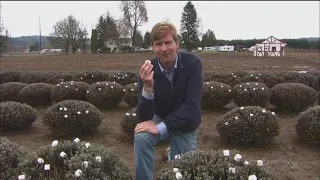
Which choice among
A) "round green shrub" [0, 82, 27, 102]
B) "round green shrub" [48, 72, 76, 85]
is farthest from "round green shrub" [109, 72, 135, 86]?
"round green shrub" [0, 82, 27, 102]

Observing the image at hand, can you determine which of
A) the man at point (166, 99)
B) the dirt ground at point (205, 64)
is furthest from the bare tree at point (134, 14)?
the man at point (166, 99)

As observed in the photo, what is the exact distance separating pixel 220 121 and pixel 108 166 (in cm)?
326

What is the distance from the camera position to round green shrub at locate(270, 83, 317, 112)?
25.8 feet

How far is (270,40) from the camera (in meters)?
39.2

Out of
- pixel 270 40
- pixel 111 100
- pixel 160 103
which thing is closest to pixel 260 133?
pixel 160 103

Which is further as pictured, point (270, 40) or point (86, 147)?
point (270, 40)

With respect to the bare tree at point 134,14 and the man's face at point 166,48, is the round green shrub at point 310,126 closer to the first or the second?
the man's face at point 166,48

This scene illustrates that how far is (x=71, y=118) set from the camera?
6148mm

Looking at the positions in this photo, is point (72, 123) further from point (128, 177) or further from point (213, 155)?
point (213, 155)

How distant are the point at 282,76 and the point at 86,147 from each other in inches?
337

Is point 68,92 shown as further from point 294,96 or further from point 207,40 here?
point 207,40

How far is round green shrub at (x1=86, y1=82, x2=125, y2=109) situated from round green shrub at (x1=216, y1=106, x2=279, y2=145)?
3805 mm

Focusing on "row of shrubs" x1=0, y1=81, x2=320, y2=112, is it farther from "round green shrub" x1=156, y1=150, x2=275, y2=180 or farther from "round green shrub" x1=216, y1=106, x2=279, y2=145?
"round green shrub" x1=156, y1=150, x2=275, y2=180

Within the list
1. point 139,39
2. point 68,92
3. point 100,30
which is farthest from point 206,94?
point 100,30
